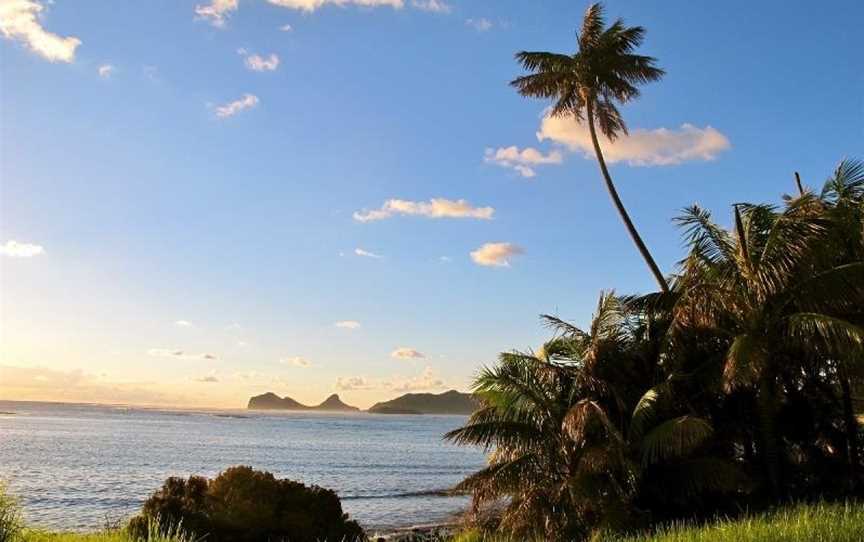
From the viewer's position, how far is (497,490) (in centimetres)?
1872

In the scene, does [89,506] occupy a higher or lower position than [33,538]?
lower

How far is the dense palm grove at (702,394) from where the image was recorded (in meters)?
16.8

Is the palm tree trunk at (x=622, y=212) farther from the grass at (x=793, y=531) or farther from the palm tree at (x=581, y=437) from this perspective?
the grass at (x=793, y=531)

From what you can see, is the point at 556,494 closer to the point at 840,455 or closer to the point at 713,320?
the point at 713,320

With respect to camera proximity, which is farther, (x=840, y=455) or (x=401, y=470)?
(x=401, y=470)

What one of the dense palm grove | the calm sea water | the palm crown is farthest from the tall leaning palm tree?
the calm sea water

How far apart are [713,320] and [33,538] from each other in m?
14.1

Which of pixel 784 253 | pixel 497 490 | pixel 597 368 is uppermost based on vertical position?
pixel 784 253

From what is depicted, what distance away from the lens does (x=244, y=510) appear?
56.3ft

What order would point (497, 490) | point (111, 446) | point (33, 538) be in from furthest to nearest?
point (111, 446)
point (497, 490)
point (33, 538)

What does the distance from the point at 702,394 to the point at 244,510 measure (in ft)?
37.3

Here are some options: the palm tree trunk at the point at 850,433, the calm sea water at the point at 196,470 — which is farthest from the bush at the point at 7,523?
the palm tree trunk at the point at 850,433

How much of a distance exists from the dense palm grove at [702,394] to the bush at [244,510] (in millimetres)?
3661

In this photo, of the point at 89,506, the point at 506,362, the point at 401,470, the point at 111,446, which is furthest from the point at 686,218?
the point at 111,446
